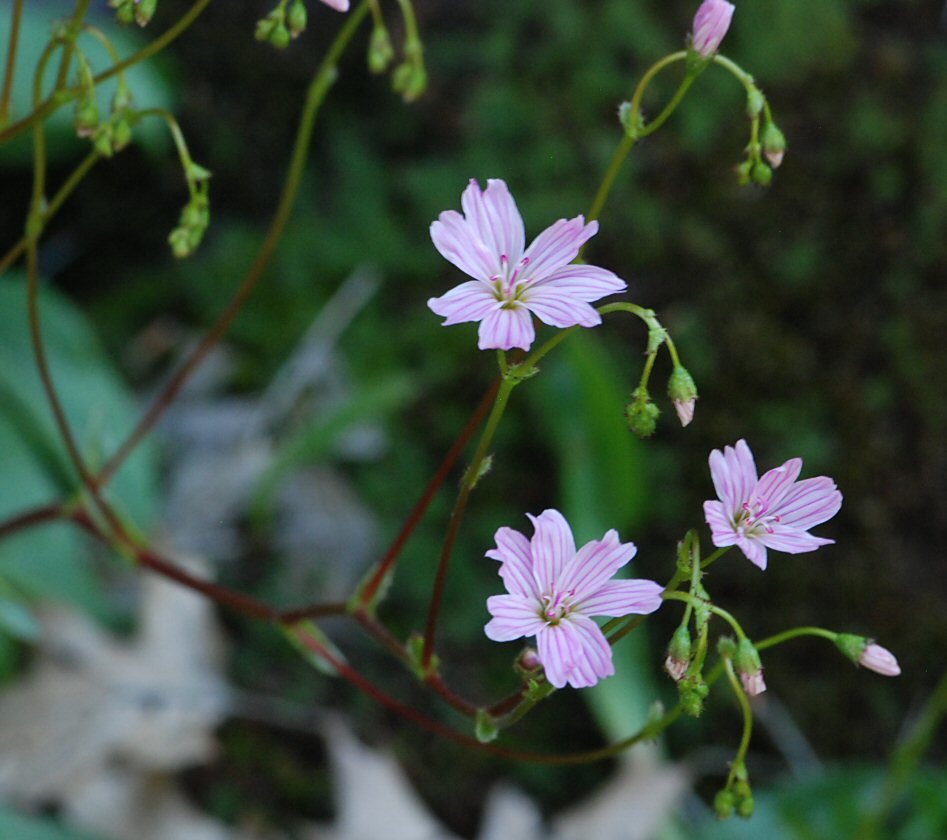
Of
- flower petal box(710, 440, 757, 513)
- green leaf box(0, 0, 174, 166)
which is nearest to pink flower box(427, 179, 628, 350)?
flower petal box(710, 440, 757, 513)

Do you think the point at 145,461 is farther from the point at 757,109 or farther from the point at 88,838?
the point at 757,109

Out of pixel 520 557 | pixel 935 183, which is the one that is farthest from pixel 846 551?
pixel 520 557

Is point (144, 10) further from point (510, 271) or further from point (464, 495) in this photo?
point (464, 495)

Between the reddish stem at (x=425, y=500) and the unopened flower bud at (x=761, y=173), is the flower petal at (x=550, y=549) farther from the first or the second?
the unopened flower bud at (x=761, y=173)

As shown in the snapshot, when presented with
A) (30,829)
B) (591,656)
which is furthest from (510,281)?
(30,829)

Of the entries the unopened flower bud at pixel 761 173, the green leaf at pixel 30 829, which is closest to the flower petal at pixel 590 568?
the unopened flower bud at pixel 761 173
